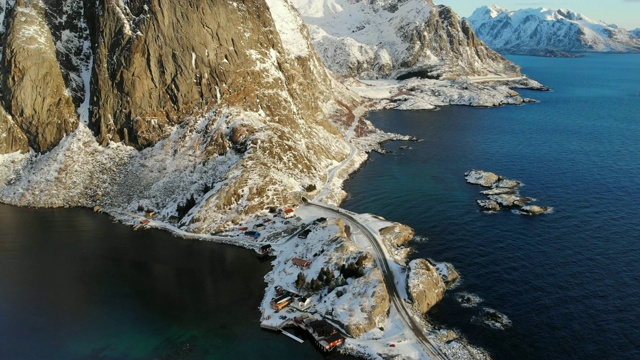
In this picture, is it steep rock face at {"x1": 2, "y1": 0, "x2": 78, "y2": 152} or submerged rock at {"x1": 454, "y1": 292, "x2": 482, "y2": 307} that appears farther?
steep rock face at {"x1": 2, "y1": 0, "x2": 78, "y2": 152}

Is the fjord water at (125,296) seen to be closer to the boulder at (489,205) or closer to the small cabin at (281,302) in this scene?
the small cabin at (281,302)

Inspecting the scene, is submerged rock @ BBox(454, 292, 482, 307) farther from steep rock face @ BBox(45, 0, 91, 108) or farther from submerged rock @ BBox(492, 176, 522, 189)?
steep rock face @ BBox(45, 0, 91, 108)

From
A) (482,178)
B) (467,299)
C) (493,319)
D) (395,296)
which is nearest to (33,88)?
(395,296)

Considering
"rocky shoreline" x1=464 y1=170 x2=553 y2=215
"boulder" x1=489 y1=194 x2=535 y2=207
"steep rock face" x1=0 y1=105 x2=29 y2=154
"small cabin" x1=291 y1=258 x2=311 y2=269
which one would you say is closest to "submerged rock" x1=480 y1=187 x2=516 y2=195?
"rocky shoreline" x1=464 y1=170 x2=553 y2=215

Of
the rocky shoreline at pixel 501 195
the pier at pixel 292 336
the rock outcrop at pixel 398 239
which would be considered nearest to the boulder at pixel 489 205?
the rocky shoreline at pixel 501 195

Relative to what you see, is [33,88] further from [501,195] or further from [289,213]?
[501,195]

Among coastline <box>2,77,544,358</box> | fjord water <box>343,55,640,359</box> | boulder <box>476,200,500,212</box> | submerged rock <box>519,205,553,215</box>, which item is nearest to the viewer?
coastline <box>2,77,544,358</box>
